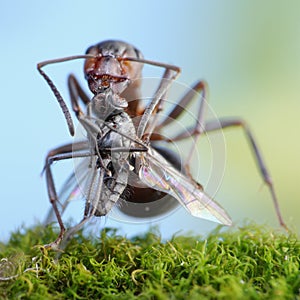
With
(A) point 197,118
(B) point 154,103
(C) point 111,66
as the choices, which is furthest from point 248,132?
(B) point 154,103

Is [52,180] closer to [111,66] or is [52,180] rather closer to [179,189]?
[111,66]

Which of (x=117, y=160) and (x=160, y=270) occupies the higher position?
(x=117, y=160)

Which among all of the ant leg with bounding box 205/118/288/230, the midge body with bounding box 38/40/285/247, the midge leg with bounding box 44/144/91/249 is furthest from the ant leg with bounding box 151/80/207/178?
the midge body with bounding box 38/40/285/247

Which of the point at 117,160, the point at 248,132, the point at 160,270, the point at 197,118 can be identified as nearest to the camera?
the point at 160,270

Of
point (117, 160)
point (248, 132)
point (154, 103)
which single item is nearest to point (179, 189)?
point (117, 160)

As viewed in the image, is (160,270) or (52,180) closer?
(160,270)

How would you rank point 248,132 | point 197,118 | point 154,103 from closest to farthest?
point 154,103, point 197,118, point 248,132

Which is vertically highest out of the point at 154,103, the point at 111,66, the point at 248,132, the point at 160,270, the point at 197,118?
the point at 111,66
